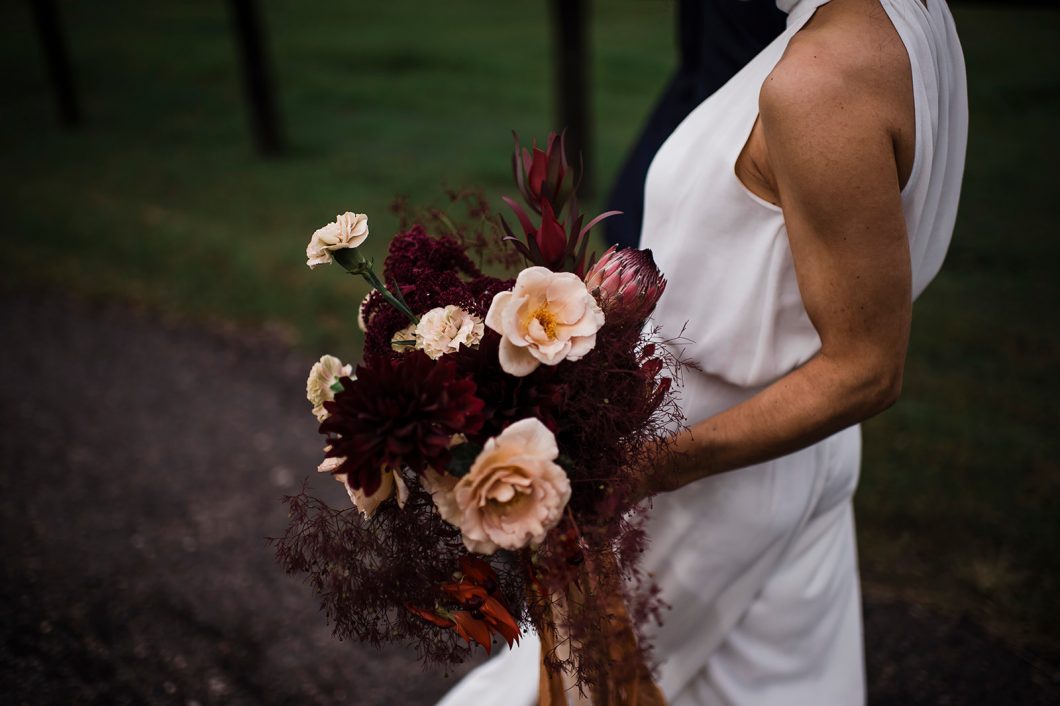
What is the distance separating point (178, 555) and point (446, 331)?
2993 millimetres

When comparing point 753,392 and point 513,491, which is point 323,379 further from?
point 753,392

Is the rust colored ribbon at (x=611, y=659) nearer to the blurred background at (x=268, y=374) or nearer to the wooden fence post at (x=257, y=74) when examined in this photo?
the blurred background at (x=268, y=374)

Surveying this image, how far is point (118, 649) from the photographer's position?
3.20m

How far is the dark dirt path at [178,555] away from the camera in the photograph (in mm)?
3053

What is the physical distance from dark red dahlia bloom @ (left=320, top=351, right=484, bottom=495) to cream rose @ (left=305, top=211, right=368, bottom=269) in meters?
0.30

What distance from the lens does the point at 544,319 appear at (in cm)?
122

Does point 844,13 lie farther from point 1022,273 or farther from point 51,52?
point 51,52

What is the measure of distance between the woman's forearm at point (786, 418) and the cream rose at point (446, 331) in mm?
382

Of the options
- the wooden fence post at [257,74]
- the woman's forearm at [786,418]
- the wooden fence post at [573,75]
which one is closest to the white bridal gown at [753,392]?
the woman's forearm at [786,418]

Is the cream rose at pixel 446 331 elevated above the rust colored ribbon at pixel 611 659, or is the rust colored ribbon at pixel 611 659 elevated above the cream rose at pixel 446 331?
the cream rose at pixel 446 331

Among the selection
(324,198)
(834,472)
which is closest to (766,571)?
→ (834,472)

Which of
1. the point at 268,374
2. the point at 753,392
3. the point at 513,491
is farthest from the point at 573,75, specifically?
the point at 513,491

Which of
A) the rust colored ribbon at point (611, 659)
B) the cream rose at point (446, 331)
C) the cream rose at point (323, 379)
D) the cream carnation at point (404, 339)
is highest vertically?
the cream rose at point (446, 331)

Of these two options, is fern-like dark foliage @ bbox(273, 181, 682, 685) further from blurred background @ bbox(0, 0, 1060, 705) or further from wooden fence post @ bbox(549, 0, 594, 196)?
wooden fence post @ bbox(549, 0, 594, 196)
